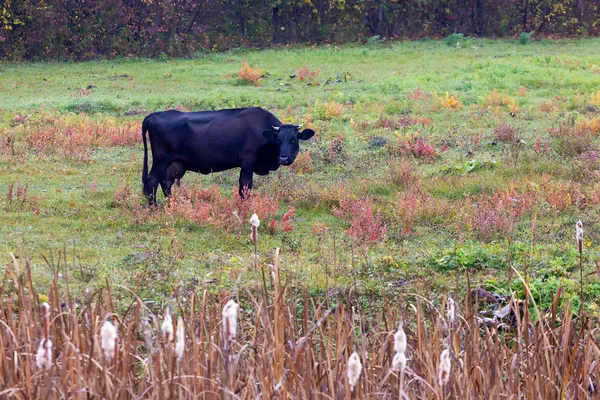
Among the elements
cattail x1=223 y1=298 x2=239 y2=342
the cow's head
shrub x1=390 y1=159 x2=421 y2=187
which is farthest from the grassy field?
cattail x1=223 y1=298 x2=239 y2=342

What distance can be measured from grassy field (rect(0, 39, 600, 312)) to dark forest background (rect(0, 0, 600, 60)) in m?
5.62

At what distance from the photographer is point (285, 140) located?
10391 millimetres

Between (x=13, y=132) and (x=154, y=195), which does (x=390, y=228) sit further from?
(x=13, y=132)

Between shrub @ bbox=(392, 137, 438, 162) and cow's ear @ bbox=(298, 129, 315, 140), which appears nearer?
cow's ear @ bbox=(298, 129, 315, 140)

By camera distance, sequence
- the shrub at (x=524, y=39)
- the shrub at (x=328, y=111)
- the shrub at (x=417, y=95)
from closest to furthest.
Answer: the shrub at (x=328, y=111)
the shrub at (x=417, y=95)
the shrub at (x=524, y=39)

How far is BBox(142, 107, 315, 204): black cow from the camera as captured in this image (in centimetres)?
1041

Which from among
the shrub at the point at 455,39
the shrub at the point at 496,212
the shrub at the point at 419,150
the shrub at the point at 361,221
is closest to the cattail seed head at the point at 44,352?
the shrub at the point at 361,221

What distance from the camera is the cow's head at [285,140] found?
33.9 ft

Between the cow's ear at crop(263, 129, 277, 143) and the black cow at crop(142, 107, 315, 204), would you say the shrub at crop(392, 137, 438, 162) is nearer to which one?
the black cow at crop(142, 107, 315, 204)

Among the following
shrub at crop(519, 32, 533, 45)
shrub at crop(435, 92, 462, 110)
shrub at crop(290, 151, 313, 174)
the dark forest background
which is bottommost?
shrub at crop(290, 151, 313, 174)

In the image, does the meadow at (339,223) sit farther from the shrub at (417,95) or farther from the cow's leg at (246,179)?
the cow's leg at (246,179)

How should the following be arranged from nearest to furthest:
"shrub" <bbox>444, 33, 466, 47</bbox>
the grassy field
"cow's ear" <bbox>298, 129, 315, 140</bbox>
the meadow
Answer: the meadow < the grassy field < "cow's ear" <bbox>298, 129, 315, 140</bbox> < "shrub" <bbox>444, 33, 466, 47</bbox>

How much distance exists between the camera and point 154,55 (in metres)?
27.6

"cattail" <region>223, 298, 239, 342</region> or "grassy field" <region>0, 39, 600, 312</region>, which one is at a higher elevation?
"cattail" <region>223, 298, 239, 342</region>
